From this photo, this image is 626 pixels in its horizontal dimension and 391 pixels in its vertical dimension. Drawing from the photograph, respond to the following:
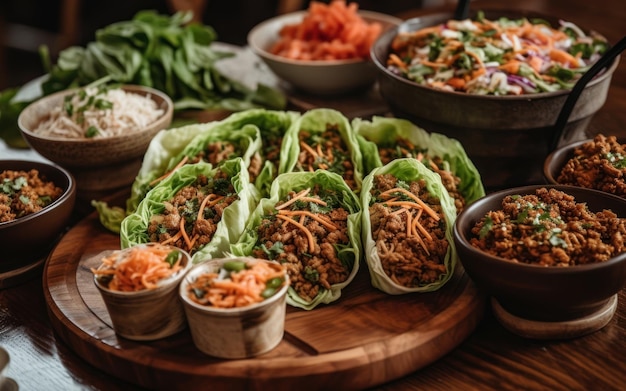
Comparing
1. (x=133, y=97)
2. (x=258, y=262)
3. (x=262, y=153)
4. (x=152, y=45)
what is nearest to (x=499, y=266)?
(x=258, y=262)

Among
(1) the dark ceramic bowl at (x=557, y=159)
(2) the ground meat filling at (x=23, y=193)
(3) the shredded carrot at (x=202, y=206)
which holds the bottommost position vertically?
(2) the ground meat filling at (x=23, y=193)

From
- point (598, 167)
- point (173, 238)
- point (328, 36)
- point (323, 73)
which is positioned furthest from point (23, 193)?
point (598, 167)

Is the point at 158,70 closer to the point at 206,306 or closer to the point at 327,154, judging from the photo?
the point at 327,154

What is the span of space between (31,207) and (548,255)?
5.96ft

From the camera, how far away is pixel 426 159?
2.80m

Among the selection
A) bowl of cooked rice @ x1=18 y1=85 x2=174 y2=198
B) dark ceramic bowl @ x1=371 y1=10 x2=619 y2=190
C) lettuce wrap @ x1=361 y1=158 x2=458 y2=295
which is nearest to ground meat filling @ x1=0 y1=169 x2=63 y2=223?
bowl of cooked rice @ x1=18 y1=85 x2=174 y2=198

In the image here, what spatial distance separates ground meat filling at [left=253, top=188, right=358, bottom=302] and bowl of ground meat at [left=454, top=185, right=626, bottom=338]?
1.41 feet

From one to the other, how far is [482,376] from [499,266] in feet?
1.09

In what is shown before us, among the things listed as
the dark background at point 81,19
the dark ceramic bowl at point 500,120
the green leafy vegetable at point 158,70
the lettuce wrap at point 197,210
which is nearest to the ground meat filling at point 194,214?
the lettuce wrap at point 197,210

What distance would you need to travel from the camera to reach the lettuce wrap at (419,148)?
109 inches

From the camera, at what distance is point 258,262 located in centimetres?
210

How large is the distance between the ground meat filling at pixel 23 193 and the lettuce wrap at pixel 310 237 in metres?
0.81

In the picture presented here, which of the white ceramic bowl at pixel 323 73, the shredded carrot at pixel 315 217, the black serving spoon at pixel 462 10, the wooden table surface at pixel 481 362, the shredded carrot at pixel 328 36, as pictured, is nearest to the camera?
the wooden table surface at pixel 481 362

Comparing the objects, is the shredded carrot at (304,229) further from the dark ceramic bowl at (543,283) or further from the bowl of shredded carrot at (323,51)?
the bowl of shredded carrot at (323,51)
